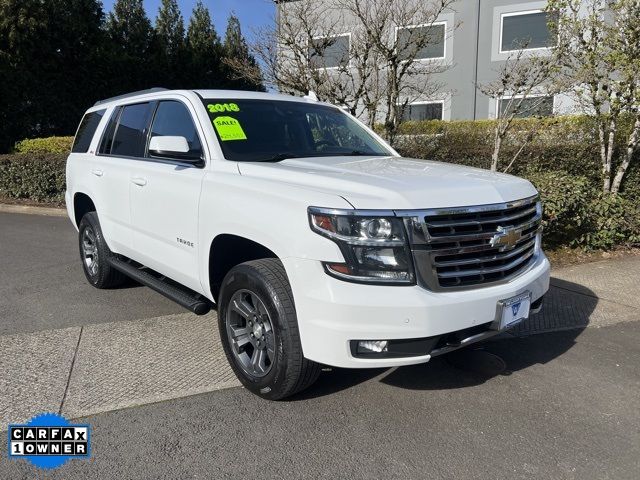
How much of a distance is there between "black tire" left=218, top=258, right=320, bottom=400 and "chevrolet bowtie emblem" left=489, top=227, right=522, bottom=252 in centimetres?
123

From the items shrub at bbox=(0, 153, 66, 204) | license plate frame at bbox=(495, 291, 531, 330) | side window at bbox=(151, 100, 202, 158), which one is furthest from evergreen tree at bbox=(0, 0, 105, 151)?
license plate frame at bbox=(495, 291, 531, 330)

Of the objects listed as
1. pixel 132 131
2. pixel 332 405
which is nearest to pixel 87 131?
pixel 132 131

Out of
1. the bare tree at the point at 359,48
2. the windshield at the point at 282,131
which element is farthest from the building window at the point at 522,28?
the windshield at the point at 282,131

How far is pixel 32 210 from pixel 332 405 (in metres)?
10.2

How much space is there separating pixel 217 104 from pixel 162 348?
194 centimetres

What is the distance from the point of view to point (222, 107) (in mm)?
4098

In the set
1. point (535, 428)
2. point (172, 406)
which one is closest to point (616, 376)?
point (535, 428)

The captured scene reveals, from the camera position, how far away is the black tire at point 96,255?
5.40 meters

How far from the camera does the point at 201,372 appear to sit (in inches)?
148

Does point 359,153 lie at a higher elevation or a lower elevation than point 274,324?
higher

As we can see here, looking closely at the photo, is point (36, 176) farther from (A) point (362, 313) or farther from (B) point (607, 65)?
(A) point (362, 313)

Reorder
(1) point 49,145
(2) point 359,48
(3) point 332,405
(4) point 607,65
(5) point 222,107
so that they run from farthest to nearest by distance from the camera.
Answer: (1) point 49,145
(2) point 359,48
(4) point 607,65
(5) point 222,107
(3) point 332,405

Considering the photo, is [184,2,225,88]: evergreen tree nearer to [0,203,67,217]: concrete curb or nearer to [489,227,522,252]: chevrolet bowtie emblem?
[0,203,67,217]: concrete curb

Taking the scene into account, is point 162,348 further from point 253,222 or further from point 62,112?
point 62,112
